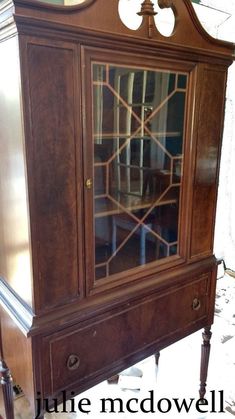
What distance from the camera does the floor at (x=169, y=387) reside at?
59.5 inches

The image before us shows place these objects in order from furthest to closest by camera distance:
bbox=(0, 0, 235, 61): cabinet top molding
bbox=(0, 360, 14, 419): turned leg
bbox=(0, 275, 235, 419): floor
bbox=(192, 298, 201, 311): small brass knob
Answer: bbox=(0, 275, 235, 419): floor < bbox=(192, 298, 201, 311): small brass knob < bbox=(0, 360, 14, 419): turned leg < bbox=(0, 0, 235, 61): cabinet top molding

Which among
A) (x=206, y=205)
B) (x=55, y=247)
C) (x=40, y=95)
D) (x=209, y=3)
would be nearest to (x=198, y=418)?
(x=206, y=205)

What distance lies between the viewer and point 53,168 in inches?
33.9

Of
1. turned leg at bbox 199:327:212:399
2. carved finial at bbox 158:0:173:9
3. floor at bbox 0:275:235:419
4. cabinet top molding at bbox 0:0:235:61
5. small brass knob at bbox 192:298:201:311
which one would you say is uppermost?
carved finial at bbox 158:0:173:9

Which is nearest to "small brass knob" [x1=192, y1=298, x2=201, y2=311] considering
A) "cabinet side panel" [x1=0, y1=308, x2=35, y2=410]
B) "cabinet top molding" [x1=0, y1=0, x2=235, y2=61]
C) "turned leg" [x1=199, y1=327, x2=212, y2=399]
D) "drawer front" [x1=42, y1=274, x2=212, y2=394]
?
"drawer front" [x1=42, y1=274, x2=212, y2=394]

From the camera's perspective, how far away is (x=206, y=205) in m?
1.29

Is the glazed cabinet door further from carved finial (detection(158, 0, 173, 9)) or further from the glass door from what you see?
carved finial (detection(158, 0, 173, 9))

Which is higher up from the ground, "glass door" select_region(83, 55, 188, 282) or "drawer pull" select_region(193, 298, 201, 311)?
"glass door" select_region(83, 55, 188, 282)

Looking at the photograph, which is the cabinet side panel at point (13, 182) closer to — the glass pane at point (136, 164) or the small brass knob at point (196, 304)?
the glass pane at point (136, 164)

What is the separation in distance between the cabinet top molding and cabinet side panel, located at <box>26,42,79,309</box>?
0.06 meters

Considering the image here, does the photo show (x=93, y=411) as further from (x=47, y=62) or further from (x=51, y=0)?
(x=51, y=0)

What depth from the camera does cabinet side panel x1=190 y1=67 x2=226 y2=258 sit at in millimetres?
1182

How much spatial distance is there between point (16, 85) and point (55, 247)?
413mm

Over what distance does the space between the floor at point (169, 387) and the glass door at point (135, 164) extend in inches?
31.1
